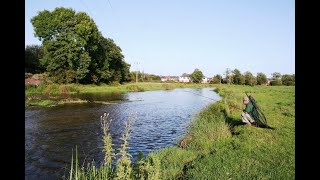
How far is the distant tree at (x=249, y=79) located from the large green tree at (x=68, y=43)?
5032 centimetres

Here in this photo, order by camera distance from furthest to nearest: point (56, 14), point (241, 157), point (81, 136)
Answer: point (56, 14)
point (81, 136)
point (241, 157)

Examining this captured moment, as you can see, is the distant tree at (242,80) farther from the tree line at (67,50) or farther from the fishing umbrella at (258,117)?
the fishing umbrella at (258,117)

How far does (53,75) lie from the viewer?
50625mm

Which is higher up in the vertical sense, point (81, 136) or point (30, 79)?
point (30, 79)

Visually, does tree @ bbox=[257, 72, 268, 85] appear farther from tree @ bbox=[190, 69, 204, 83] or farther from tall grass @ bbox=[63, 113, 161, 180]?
tall grass @ bbox=[63, 113, 161, 180]

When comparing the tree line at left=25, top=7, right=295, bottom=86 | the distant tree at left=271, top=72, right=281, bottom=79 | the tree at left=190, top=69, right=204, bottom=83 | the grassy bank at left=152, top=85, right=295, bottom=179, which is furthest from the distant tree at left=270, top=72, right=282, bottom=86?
the grassy bank at left=152, top=85, right=295, bottom=179

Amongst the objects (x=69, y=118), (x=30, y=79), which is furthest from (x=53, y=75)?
(x=69, y=118)

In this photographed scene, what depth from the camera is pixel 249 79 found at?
9050 cm

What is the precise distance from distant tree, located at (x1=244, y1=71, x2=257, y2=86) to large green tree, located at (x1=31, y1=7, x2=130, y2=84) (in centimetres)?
5032

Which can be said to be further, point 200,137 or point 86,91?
point 86,91

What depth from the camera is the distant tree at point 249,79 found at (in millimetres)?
89850

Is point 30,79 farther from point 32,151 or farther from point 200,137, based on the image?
point 200,137

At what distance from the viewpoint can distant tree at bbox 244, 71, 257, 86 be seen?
89.8 m
